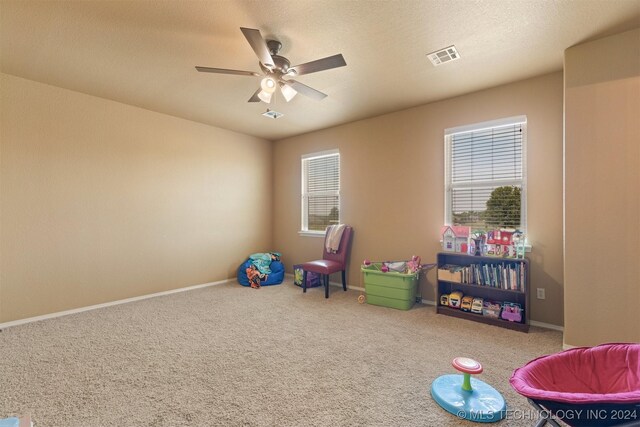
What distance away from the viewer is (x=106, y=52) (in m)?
2.72

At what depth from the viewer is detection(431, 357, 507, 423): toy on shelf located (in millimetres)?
1727

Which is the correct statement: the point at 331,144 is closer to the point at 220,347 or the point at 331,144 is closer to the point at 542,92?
the point at 542,92

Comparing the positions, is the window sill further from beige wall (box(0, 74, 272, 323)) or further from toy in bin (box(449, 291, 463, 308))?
toy in bin (box(449, 291, 463, 308))

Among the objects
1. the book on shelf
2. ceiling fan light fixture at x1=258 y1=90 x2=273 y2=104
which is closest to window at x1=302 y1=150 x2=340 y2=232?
the book on shelf

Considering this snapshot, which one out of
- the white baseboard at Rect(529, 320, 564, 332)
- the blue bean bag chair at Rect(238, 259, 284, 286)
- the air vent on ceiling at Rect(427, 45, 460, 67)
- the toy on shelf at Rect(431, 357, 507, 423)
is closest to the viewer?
the toy on shelf at Rect(431, 357, 507, 423)

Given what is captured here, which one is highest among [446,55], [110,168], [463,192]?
[446,55]

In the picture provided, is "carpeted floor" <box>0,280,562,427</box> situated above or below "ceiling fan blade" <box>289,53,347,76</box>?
below

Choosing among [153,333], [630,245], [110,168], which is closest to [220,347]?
[153,333]

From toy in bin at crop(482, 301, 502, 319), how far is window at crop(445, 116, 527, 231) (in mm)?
889

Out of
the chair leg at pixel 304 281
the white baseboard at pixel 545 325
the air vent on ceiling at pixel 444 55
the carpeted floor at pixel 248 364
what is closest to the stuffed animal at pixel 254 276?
the chair leg at pixel 304 281

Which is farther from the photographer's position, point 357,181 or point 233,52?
point 357,181

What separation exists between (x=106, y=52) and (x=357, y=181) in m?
3.44

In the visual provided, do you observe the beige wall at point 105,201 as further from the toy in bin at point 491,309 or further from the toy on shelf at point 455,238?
the toy in bin at point 491,309

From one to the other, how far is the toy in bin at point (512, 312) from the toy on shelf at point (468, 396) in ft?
4.55
